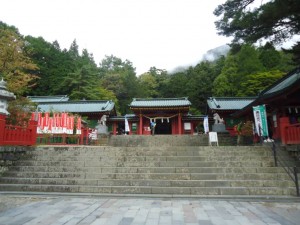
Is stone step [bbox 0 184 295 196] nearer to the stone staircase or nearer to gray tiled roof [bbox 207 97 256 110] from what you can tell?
the stone staircase

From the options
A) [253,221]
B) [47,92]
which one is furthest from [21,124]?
[47,92]

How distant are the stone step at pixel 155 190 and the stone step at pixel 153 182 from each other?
0.98 feet

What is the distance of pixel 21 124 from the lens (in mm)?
11328

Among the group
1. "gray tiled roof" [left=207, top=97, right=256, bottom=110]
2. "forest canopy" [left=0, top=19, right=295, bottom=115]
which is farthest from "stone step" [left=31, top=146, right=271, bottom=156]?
"forest canopy" [left=0, top=19, right=295, bottom=115]

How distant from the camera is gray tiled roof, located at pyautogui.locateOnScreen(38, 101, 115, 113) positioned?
27750 mm

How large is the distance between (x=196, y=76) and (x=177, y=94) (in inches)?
215

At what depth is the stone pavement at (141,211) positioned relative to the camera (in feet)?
16.2

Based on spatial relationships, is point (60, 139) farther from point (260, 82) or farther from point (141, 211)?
point (260, 82)

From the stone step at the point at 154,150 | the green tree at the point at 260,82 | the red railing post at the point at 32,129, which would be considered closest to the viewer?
the stone step at the point at 154,150

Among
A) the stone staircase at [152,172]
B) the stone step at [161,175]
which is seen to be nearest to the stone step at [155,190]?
the stone staircase at [152,172]

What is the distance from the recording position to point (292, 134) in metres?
10.3

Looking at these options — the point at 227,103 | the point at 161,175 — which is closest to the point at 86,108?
the point at 227,103

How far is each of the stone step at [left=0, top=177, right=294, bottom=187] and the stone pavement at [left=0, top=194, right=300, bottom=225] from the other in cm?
96

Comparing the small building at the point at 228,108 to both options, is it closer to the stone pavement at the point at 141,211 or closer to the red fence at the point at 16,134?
the red fence at the point at 16,134
